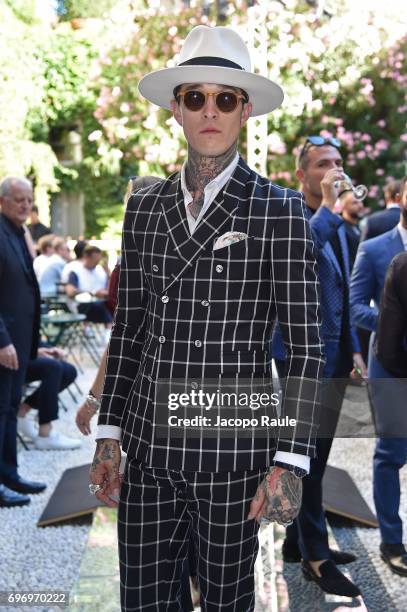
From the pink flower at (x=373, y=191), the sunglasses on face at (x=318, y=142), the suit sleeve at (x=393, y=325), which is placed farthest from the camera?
the pink flower at (x=373, y=191)

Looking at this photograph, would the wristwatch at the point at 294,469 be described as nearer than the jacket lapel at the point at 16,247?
Yes

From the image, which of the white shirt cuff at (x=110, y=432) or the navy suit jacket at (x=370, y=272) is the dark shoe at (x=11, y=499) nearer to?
the navy suit jacket at (x=370, y=272)

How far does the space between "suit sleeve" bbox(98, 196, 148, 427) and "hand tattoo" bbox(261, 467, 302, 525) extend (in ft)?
1.70

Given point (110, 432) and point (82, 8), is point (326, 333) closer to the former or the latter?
point (110, 432)


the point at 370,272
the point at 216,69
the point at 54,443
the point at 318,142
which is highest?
the point at 216,69

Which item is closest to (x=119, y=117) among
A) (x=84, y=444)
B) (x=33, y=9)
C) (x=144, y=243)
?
(x=33, y=9)

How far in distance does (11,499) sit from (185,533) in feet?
10.9

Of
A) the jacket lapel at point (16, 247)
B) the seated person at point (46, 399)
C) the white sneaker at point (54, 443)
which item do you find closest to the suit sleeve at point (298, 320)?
the jacket lapel at point (16, 247)

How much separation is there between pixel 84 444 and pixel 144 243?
495 cm

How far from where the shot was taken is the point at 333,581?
3668mm

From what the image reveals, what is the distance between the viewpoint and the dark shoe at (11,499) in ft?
17.0

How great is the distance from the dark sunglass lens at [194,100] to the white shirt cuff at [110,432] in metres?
0.92

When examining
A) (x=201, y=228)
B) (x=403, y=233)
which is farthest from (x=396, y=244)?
(x=201, y=228)

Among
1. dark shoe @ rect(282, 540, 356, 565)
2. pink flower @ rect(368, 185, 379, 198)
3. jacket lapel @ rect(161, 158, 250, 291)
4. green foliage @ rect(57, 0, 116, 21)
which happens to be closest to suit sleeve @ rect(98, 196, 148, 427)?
jacket lapel @ rect(161, 158, 250, 291)
